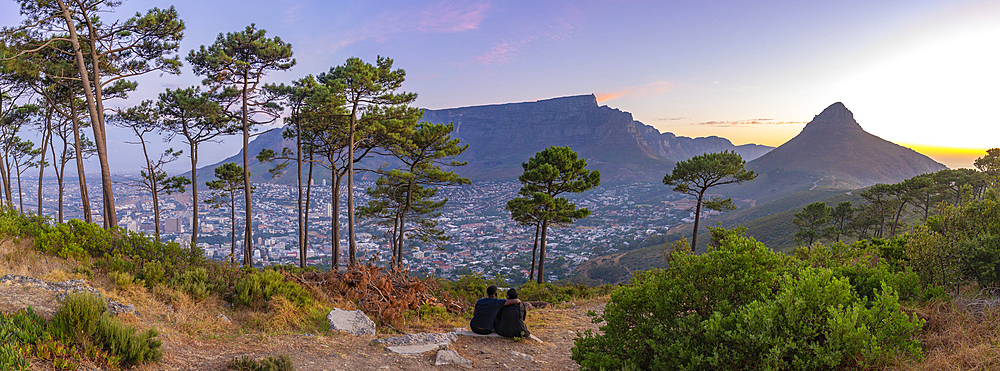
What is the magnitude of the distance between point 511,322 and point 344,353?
10.6 feet

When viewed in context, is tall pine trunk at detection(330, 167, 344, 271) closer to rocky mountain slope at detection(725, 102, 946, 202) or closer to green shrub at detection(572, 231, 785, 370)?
green shrub at detection(572, 231, 785, 370)

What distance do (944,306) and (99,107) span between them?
72.4 feet

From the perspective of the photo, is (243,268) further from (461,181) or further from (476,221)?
(476,221)

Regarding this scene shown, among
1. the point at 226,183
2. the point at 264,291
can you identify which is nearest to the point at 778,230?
the point at 264,291

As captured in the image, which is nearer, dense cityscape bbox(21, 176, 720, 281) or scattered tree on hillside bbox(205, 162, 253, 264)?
scattered tree on hillside bbox(205, 162, 253, 264)

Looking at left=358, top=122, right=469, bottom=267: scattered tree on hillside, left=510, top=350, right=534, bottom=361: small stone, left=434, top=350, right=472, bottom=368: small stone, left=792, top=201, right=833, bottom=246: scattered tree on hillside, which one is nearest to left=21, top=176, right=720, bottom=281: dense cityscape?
left=358, top=122, right=469, bottom=267: scattered tree on hillside

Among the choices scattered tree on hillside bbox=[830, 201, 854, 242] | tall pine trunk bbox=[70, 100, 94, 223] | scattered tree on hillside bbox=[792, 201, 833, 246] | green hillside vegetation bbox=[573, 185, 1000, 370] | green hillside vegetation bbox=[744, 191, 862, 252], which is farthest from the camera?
green hillside vegetation bbox=[744, 191, 862, 252]

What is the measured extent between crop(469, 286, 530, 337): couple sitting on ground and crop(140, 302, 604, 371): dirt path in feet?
0.63

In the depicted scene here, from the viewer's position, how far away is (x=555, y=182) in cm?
2111

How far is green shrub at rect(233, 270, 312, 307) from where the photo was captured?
7637 mm

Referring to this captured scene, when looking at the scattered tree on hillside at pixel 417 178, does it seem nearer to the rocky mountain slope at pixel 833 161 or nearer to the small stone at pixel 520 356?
the small stone at pixel 520 356

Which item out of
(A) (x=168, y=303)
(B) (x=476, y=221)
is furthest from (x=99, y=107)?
(B) (x=476, y=221)

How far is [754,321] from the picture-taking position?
374 centimetres

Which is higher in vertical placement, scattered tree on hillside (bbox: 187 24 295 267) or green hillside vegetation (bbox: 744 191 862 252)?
scattered tree on hillside (bbox: 187 24 295 267)
